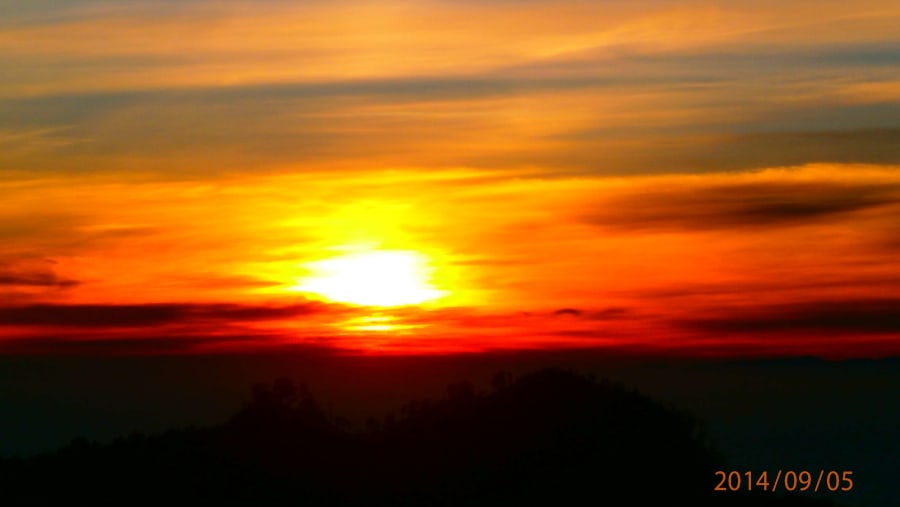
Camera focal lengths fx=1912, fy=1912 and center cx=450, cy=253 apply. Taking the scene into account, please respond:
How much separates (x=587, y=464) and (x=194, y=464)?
17.6 metres

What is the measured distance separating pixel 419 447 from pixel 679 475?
38.5 feet

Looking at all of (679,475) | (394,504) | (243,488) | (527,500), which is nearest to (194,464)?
(243,488)

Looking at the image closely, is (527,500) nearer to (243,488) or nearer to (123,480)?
(243,488)

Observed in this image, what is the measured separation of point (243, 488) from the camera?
85.2m

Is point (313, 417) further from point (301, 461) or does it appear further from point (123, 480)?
point (123, 480)

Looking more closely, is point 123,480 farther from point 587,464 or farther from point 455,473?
point 587,464

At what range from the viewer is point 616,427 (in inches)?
3354

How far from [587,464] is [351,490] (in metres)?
10.6

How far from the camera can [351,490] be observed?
84938 millimetres

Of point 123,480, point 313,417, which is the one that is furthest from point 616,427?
point 123,480

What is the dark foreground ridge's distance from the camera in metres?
84.0

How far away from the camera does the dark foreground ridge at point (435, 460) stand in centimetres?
8404

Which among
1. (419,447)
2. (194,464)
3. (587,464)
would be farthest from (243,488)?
(587,464)

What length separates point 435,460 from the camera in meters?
86.3
